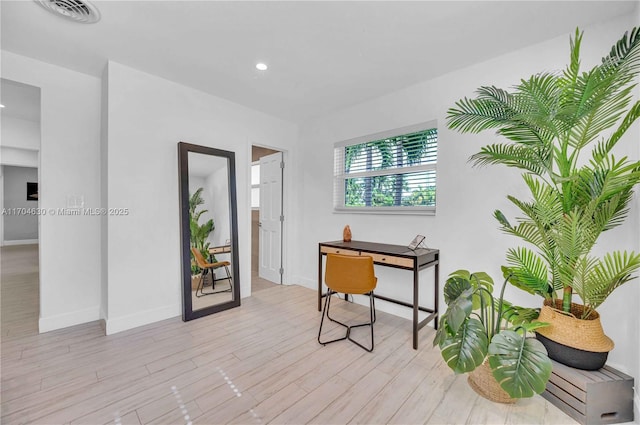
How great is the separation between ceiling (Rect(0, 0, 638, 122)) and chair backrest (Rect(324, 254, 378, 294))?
1855 millimetres

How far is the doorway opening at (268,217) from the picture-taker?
4.26 meters

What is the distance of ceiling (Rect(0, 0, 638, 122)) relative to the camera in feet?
5.99

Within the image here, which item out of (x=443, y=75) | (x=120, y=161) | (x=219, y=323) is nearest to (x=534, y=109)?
(x=443, y=75)

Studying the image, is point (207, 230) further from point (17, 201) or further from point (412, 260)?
point (17, 201)

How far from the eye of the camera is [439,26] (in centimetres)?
200

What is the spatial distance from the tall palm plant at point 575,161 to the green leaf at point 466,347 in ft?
1.86

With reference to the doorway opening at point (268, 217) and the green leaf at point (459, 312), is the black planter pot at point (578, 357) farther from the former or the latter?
the doorway opening at point (268, 217)

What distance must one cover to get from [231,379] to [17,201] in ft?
31.5

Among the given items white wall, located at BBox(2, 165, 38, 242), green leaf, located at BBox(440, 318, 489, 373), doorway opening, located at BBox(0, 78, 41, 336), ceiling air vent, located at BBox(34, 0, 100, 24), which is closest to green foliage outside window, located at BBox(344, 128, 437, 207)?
green leaf, located at BBox(440, 318, 489, 373)

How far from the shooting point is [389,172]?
3184 mm

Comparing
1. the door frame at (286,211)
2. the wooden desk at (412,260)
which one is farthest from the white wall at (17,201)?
the wooden desk at (412,260)

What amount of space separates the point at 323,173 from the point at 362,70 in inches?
61.6

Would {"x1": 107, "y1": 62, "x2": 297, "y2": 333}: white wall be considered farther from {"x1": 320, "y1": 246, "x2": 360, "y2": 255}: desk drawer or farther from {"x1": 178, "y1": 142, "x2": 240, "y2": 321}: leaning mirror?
{"x1": 320, "y1": 246, "x2": 360, "y2": 255}: desk drawer

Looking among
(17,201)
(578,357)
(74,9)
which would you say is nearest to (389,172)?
(578,357)
